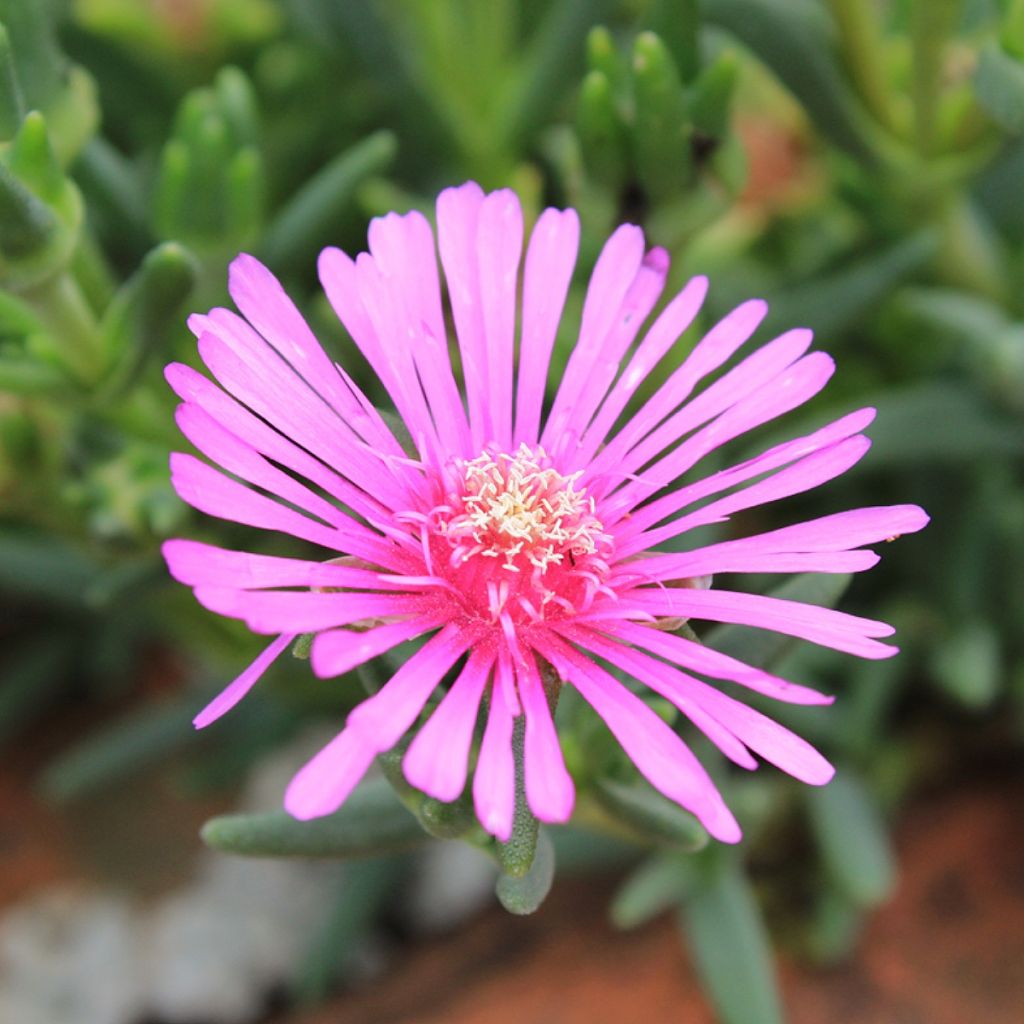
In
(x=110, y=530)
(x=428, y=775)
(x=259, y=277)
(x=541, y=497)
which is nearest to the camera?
(x=428, y=775)

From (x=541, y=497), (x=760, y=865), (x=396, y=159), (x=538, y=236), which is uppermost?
(x=396, y=159)

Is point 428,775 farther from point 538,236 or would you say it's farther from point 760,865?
point 760,865

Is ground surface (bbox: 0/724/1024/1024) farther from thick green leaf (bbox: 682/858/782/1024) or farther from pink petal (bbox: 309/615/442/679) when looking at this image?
pink petal (bbox: 309/615/442/679)

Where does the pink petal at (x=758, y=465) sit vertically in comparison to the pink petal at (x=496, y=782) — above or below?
above

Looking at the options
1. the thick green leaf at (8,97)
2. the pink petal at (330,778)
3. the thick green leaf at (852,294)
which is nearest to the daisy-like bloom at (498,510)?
the pink petal at (330,778)

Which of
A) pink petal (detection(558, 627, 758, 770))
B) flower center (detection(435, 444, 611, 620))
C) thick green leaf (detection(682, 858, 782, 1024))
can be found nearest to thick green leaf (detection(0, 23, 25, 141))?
flower center (detection(435, 444, 611, 620))

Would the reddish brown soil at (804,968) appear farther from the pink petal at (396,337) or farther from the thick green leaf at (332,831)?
the pink petal at (396,337)

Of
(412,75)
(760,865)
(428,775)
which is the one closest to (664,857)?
(760,865)
